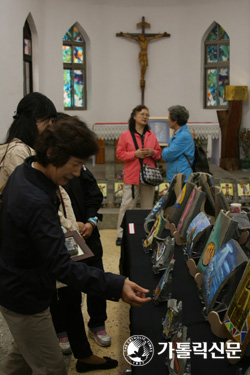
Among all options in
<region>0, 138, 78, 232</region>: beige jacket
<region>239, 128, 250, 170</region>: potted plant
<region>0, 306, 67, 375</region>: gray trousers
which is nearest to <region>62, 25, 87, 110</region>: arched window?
<region>239, 128, 250, 170</region>: potted plant

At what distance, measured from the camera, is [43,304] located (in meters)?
1.99

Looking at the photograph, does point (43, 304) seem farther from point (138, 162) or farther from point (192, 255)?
point (138, 162)

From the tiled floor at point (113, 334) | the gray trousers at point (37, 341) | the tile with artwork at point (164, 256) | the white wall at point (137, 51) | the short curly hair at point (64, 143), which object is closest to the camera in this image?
the short curly hair at point (64, 143)

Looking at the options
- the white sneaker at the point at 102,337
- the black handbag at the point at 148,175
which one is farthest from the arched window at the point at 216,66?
the white sneaker at the point at 102,337

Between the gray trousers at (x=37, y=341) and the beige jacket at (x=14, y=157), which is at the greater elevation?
the beige jacket at (x=14, y=157)

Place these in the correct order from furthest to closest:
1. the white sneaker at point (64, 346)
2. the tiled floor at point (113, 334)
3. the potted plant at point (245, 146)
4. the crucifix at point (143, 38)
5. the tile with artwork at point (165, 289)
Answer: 1. the crucifix at point (143, 38)
2. the potted plant at point (245, 146)
3. the white sneaker at point (64, 346)
4. the tiled floor at point (113, 334)
5. the tile with artwork at point (165, 289)

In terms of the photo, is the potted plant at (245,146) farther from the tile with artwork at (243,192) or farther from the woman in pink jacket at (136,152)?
the woman in pink jacket at (136,152)

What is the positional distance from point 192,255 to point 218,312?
2.40ft

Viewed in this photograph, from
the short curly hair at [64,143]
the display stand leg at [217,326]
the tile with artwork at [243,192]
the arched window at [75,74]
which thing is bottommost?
the tile with artwork at [243,192]

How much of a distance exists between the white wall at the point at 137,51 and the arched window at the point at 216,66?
0.85 feet

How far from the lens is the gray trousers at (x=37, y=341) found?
1975 mm

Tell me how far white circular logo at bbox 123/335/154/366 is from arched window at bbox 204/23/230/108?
35.0 feet

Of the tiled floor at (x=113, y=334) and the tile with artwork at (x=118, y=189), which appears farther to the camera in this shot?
the tile with artwork at (x=118, y=189)

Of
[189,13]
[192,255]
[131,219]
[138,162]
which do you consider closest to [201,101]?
[189,13]
